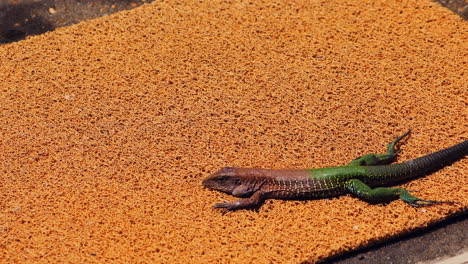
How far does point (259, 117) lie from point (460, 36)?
123 inches

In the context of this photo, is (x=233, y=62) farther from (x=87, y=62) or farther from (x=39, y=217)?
(x=39, y=217)

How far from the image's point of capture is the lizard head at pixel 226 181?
5.48 m

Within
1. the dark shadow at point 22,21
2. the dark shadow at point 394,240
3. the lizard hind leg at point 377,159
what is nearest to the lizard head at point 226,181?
the dark shadow at point 394,240

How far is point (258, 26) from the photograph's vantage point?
7938mm

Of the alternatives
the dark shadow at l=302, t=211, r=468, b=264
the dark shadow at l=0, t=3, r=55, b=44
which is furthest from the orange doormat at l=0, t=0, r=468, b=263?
the dark shadow at l=0, t=3, r=55, b=44

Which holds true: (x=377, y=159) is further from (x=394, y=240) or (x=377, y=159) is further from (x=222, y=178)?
(x=222, y=178)

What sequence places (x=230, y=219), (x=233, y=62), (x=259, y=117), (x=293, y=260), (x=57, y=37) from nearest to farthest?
1. (x=293, y=260)
2. (x=230, y=219)
3. (x=259, y=117)
4. (x=233, y=62)
5. (x=57, y=37)

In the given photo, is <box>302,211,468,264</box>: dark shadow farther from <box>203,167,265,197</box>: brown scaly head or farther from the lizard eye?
the lizard eye

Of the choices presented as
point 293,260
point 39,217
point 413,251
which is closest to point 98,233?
point 39,217

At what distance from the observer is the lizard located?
212 inches

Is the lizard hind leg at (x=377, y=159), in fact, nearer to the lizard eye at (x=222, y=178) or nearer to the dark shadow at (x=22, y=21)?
the lizard eye at (x=222, y=178)


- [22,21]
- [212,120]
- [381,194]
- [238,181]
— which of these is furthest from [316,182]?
[22,21]

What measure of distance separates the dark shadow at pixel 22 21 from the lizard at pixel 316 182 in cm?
419

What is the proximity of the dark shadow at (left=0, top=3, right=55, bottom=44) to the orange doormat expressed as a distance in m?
0.47
